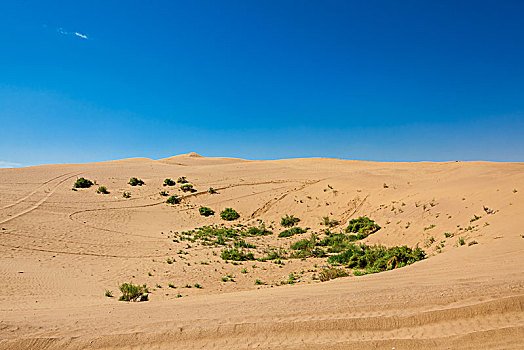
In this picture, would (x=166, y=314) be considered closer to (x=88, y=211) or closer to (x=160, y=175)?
(x=88, y=211)

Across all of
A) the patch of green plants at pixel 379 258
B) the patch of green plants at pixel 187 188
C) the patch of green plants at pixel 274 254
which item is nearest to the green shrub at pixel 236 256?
the patch of green plants at pixel 274 254

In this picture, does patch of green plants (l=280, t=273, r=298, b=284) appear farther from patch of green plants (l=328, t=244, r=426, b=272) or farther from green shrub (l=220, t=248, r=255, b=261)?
green shrub (l=220, t=248, r=255, b=261)

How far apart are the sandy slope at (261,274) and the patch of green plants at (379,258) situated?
0.80 meters

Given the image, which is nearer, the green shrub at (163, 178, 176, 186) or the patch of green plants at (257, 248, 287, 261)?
the patch of green plants at (257, 248, 287, 261)

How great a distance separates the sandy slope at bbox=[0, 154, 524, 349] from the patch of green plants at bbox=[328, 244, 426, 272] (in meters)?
0.80

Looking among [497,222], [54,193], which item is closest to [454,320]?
[497,222]

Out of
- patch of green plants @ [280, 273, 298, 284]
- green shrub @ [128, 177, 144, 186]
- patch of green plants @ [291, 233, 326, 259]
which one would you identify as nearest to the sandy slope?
patch of green plants @ [280, 273, 298, 284]

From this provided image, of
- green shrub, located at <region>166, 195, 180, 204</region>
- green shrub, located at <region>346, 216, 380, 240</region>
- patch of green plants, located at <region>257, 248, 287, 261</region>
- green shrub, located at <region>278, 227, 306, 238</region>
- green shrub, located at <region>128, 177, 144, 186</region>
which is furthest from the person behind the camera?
green shrub, located at <region>128, 177, 144, 186</region>

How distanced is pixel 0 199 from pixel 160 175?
15459mm

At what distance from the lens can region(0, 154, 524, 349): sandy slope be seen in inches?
144

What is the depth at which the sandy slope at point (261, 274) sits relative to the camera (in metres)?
3.66

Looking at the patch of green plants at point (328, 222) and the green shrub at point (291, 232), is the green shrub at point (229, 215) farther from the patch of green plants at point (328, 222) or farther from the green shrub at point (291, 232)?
the patch of green plants at point (328, 222)

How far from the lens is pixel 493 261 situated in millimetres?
6578

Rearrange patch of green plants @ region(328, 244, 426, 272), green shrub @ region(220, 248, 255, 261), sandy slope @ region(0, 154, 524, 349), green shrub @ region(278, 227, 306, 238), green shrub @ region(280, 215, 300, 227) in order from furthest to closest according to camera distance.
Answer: green shrub @ region(280, 215, 300, 227), green shrub @ region(278, 227, 306, 238), green shrub @ region(220, 248, 255, 261), patch of green plants @ region(328, 244, 426, 272), sandy slope @ region(0, 154, 524, 349)
